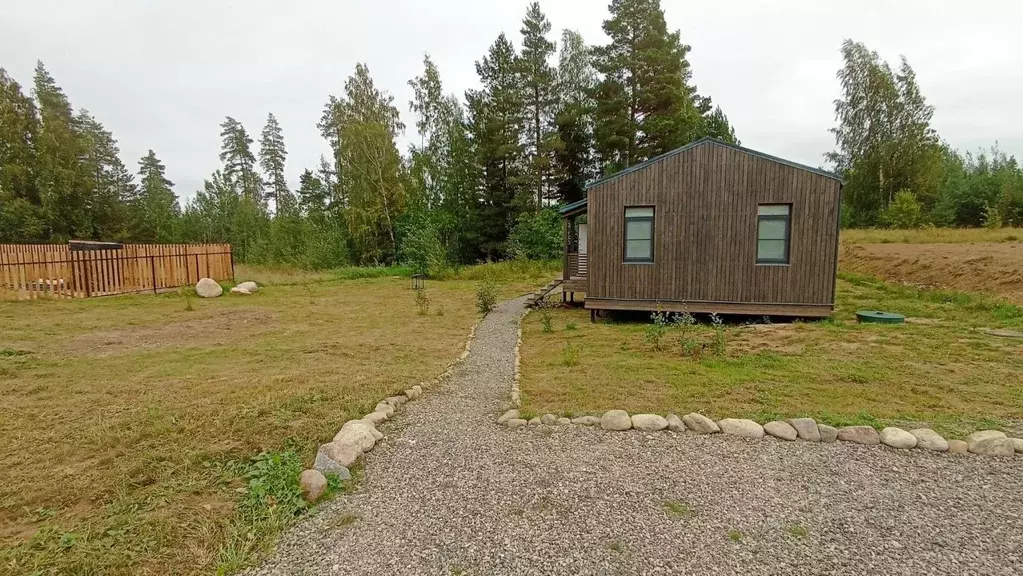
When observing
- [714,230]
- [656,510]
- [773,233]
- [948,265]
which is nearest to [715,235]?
[714,230]

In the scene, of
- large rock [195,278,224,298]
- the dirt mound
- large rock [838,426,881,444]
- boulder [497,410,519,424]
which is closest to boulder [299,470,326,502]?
boulder [497,410,519,424]

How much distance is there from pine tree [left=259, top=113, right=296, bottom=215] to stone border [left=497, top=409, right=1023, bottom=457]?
135 feet

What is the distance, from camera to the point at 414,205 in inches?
1059

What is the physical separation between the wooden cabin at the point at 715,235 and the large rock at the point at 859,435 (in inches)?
216

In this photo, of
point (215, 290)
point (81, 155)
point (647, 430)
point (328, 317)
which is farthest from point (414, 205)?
point (647, 430)

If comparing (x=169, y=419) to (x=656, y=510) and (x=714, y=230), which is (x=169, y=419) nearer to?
(x=656, y=510)

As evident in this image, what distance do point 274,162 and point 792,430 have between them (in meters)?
45.0

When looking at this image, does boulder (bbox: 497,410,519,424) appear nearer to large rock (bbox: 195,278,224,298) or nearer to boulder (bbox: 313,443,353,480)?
boulder (bbox: 313,443,353,480)

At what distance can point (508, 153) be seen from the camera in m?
24.4

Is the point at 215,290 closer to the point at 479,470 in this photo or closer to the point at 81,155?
the point at 479,470

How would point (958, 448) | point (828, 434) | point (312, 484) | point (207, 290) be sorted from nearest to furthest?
point (312, 484) → point (958, 448) → point (828, 434) → point (207, 290)

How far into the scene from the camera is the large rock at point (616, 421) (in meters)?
4.01

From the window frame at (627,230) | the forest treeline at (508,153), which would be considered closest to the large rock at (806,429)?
the window frame at (627,230)

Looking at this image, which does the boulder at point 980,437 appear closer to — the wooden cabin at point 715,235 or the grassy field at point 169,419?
the grassy field at point 169,419
